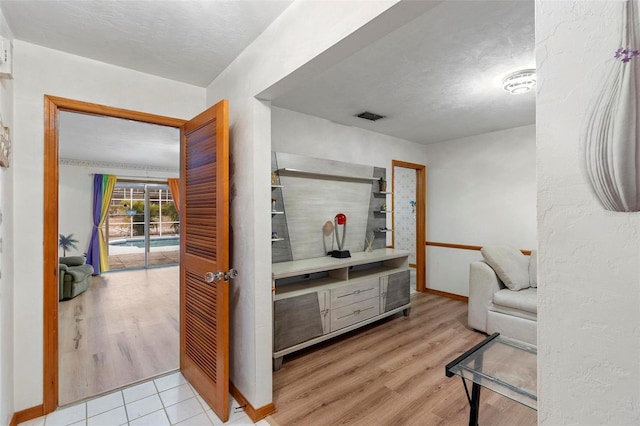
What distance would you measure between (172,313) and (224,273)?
261cm

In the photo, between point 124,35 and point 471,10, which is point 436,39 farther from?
point 124,35

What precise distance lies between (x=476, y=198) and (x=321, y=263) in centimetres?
269

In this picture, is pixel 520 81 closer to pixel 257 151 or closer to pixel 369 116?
pixel 369 116

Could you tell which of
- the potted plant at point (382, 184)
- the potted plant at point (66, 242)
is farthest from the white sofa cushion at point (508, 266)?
the potted plant at point (66, 242)

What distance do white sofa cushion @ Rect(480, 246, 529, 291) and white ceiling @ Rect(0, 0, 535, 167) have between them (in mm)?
1554

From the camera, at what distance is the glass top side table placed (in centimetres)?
125

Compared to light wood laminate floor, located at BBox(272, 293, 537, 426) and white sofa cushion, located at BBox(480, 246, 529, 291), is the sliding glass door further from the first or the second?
white sofa cushion, located at BBox(480, 246, 529, 291)

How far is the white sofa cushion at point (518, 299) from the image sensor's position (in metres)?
2.91

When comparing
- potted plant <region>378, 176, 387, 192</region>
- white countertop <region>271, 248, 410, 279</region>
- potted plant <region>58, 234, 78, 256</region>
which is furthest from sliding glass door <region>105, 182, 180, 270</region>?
potted plant <region>378, 176, 387, 192</region>

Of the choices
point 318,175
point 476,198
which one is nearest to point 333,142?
point 318,175

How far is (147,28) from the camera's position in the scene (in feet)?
5.84

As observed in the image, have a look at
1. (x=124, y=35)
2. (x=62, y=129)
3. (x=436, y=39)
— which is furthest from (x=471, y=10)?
(x=62, y=129)

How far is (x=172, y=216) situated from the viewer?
791 cm

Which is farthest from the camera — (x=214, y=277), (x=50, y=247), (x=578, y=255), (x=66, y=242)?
(x=66, y=242)
